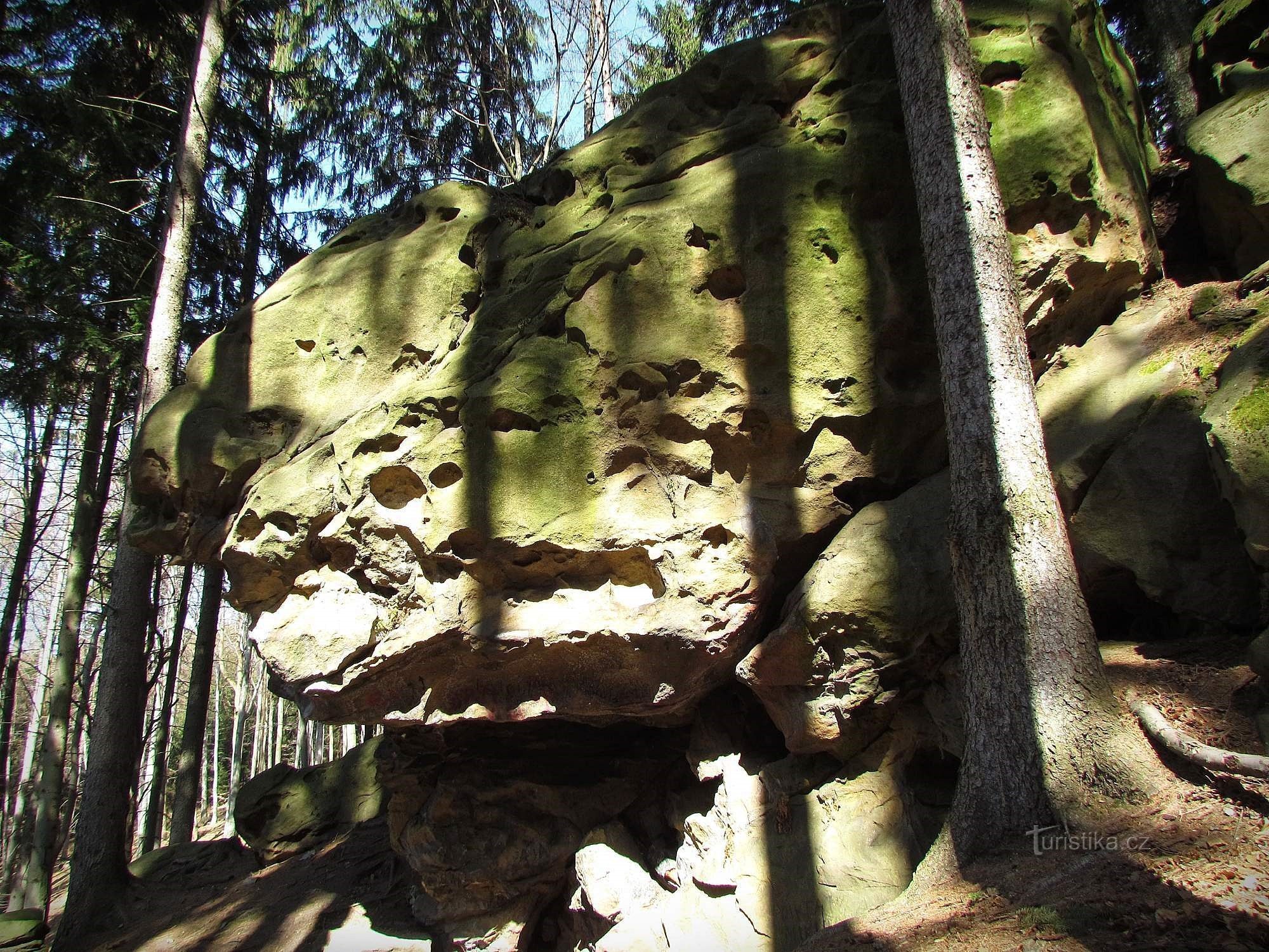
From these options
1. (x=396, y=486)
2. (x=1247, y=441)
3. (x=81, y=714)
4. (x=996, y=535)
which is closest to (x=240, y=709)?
(x=81, y=714)

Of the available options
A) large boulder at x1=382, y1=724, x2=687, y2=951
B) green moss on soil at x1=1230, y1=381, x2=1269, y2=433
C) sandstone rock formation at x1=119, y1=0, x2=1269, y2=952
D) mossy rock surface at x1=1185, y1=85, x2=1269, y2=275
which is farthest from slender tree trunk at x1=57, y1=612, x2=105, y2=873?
mossy rock surface at x1=1185, y1=85, x2=1269, y2=275

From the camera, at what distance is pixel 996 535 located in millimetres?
4125

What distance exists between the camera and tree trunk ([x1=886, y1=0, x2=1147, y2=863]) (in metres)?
3.70

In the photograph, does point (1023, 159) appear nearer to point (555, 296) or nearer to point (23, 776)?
point (555, 296)

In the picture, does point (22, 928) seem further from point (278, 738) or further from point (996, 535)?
point (278, 738)

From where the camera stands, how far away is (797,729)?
18.6ft

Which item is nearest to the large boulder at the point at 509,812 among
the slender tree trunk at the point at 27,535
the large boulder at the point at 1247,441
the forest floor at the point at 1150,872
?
the forest floor at the point at 1150,872

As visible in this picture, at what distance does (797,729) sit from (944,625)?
1.37 metres

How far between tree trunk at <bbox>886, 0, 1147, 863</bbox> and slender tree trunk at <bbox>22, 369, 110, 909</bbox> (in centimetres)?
1261

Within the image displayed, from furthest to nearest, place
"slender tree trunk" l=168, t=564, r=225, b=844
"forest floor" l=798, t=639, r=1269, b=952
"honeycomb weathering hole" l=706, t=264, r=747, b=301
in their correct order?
"slender tree trunk" l=168, t=564, r=225, b=844 < "honeycomb weathering hole" l=706, t=264, r=747, b=301 < "forest floor" l=798, t=639, r=1269, b=952

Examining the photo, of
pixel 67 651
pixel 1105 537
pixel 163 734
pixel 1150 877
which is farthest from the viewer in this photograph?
pixel 163 734

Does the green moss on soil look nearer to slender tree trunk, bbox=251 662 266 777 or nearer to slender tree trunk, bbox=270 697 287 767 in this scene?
slender tree trunk, bbox=270 697 287 767

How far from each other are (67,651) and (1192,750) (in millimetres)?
14036

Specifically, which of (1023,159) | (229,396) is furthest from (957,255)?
(229,396)
